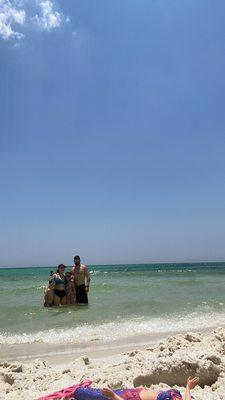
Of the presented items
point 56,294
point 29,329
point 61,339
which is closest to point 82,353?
point 61,339

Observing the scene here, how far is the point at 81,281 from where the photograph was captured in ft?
38.0

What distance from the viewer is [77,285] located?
11.6 metres

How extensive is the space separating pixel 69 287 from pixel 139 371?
24.6 ft

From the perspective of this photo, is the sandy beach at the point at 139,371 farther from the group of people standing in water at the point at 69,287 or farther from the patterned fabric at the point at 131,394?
the group of people standing in water at the point at 69,287

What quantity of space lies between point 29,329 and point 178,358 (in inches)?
177

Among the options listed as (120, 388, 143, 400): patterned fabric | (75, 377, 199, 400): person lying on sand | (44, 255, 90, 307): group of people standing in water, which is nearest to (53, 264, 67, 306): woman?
(44, 255, 90, 307): group of people standing in water

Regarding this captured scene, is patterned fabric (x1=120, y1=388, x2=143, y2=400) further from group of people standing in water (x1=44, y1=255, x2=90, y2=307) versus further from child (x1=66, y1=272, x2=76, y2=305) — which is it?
child (x1=66, y1=272, x2=76, y2=305)

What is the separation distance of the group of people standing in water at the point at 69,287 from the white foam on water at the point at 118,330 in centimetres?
298

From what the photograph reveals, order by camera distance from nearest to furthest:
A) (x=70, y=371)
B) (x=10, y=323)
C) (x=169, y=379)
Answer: (x=169, y=379) → (x=70, y=371) → (x=10, y=323)

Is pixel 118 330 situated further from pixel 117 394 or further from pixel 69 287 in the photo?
pixel 117 394

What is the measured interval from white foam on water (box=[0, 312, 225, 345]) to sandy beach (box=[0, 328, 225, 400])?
1.60 m

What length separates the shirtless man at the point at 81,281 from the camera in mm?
11438

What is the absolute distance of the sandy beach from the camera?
408cm

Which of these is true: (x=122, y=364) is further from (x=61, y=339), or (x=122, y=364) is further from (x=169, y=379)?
(x=61, y=339)
